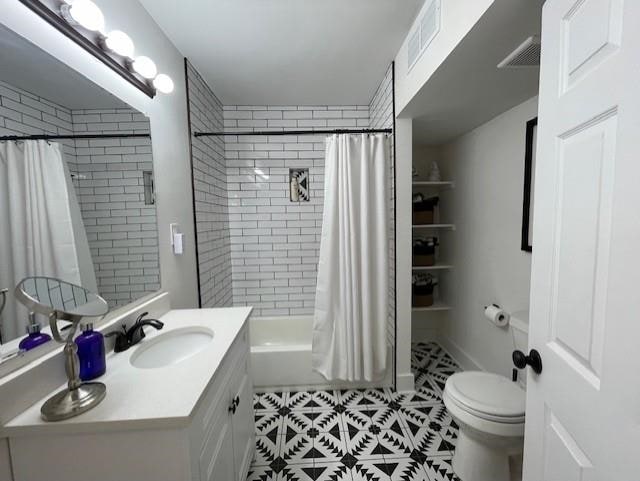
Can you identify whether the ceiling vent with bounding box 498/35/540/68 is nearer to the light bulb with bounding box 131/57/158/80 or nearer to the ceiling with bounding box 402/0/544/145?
the ceiling with bounding box 402/0/544/145

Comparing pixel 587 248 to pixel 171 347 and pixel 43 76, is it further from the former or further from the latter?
pixel 43 76

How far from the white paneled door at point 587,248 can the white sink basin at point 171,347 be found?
4.02ft

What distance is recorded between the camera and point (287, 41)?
1719 mm

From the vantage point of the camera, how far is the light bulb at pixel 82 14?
951 mm

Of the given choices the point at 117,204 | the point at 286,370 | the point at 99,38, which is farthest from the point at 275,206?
the point at 99,38

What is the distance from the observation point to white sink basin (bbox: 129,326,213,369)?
1.17 metres

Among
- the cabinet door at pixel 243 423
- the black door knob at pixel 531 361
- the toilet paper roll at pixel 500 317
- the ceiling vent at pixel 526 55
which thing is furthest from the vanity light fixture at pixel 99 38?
the toilet paper roll at pixel 500 317

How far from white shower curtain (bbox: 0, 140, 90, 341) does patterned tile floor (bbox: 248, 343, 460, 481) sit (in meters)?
1.36

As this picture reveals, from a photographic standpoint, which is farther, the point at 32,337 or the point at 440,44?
the point at 440,44

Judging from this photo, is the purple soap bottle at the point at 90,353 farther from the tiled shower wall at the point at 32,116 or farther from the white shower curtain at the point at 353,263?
the white shower curtain at the point at 353,263

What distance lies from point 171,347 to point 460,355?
8.01ft

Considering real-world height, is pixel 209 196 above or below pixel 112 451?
above

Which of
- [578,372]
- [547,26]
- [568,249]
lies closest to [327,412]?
[578,372]

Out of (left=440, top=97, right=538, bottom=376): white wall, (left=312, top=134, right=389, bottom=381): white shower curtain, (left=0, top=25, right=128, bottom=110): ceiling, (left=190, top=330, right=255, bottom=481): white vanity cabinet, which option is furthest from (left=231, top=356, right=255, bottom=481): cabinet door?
(left=440, top=97, right=538, bottom=376): white wall
